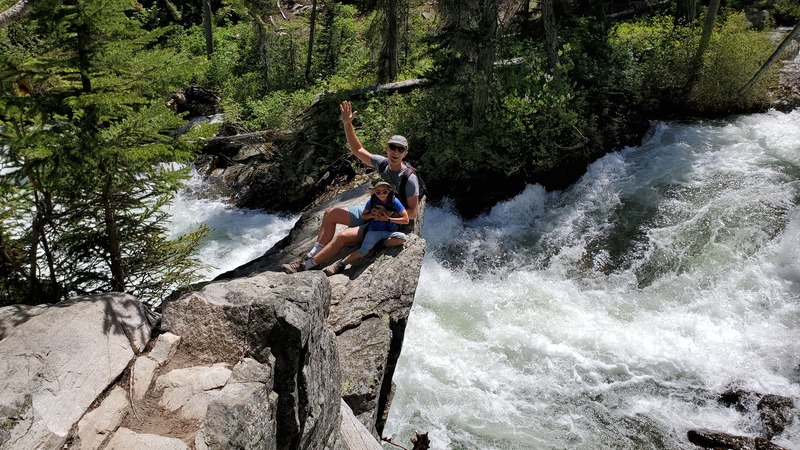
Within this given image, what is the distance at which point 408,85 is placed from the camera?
62.0ft

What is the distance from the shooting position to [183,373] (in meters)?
4.60

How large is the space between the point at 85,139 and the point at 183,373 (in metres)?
2.97

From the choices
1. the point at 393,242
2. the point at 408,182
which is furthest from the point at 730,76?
the point at 393,242

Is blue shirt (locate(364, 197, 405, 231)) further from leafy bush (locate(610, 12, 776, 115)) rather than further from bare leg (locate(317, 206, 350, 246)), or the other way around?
leafy bush (locate(610, 12, 776, 115))

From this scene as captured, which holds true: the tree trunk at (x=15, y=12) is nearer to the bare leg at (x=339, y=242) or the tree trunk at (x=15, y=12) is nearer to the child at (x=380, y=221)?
the child at (x=380, y=221)

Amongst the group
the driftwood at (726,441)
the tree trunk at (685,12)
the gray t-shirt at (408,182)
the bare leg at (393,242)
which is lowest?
the driftwood at (726,441)

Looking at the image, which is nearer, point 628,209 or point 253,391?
point 253,391

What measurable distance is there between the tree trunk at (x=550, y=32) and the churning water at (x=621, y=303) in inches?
121

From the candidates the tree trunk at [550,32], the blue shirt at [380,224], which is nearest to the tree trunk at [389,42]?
the tree trunk at [550,32]

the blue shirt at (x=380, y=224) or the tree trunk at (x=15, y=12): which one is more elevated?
the tree trunk at (x=15, y=12)

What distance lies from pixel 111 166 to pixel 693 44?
16229 mm

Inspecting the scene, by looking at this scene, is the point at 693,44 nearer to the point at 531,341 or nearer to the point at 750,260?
the point at 750,260

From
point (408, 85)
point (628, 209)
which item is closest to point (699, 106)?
point (628, 209)

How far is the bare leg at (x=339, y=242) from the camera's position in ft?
26.1
